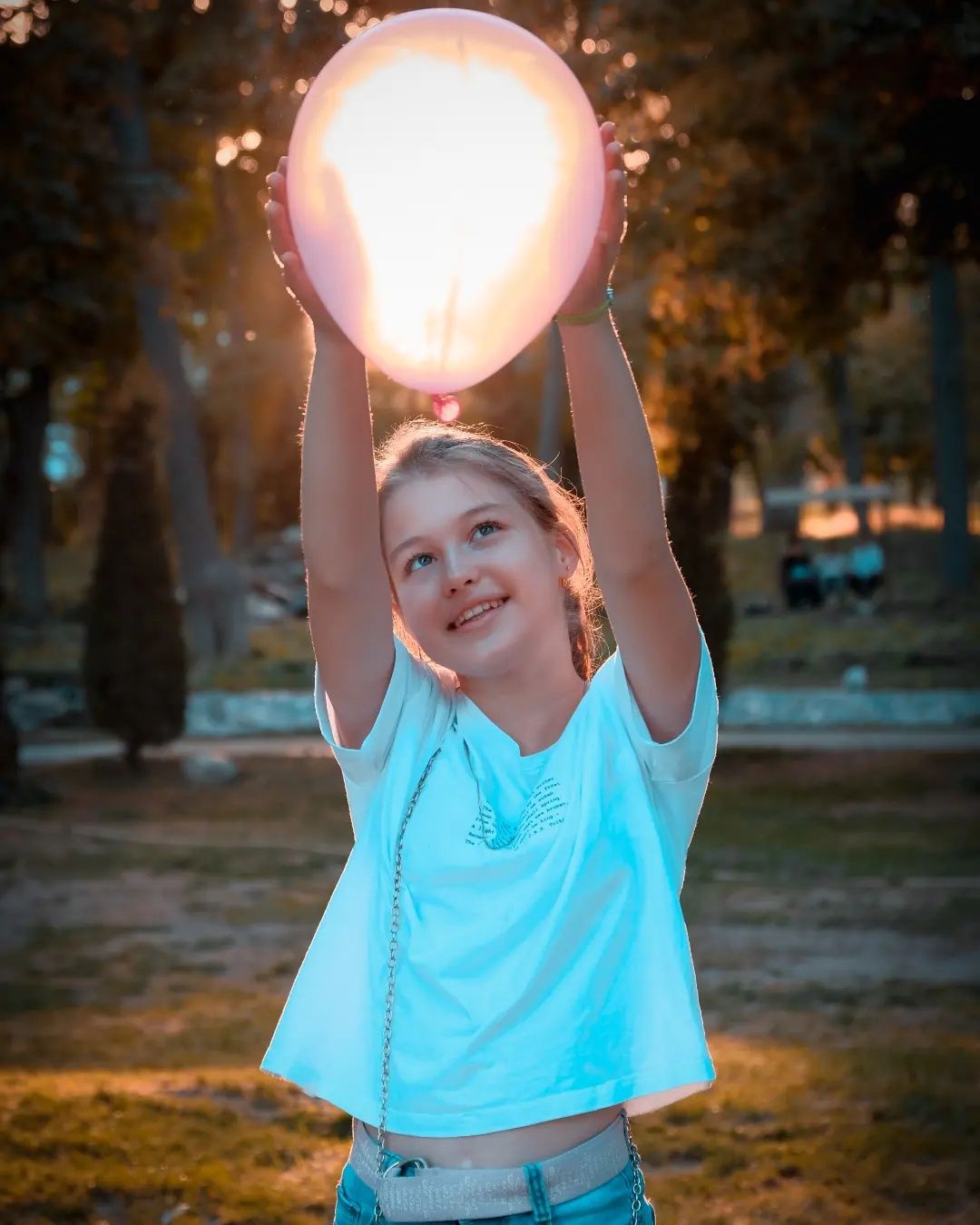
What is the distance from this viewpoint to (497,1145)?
1.99m

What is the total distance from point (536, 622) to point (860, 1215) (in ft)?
8.94

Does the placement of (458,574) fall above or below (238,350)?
below

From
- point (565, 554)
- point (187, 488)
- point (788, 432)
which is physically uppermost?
point (788, 432)

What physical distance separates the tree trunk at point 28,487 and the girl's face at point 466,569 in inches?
1133

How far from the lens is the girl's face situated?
7.23 ft

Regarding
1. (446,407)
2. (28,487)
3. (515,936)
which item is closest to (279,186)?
(446,407)

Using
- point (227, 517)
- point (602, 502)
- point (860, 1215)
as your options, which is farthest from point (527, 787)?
point (227, 517)

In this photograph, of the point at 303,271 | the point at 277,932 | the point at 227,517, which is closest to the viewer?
the point at 303,271

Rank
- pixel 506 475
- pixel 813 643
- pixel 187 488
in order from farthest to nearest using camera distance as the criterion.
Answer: pixel 813 643, pixel 187 488, pixel 506 475

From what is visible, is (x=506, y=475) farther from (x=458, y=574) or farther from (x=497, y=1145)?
(x=497, y=1145)

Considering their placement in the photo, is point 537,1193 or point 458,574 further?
point 458,574

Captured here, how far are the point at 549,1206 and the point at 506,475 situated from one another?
972 millimetres

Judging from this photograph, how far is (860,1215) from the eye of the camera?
4.27 meters

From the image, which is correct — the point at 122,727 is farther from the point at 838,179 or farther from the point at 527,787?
the point at 527,787
